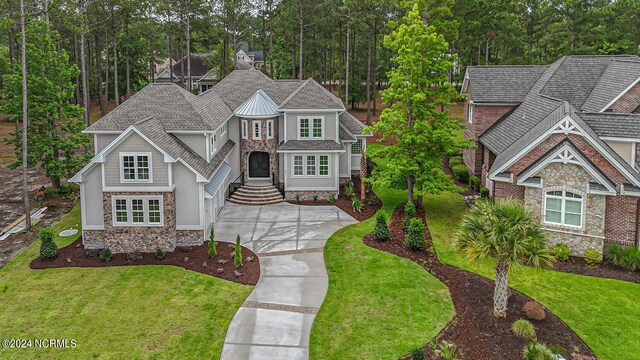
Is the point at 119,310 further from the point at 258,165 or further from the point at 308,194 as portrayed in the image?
the point at 258,165

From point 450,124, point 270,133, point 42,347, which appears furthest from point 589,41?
point 42,347

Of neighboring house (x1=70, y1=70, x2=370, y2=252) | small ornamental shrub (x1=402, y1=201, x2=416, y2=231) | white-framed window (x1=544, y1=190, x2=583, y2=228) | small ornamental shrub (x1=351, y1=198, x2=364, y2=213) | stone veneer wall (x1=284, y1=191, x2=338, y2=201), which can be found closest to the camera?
white-framed window (x1=544, y1=190, x2=583, y2=228)

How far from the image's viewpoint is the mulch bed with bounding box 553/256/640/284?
758 inches

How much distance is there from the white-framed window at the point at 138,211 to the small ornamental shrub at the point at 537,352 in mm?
15708

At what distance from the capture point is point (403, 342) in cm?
1509

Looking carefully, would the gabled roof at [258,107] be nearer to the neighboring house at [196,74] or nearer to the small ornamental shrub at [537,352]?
the small ornamental shrub at [537,352]

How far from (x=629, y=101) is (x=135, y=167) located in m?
23.4

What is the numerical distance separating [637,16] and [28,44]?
58260 mm

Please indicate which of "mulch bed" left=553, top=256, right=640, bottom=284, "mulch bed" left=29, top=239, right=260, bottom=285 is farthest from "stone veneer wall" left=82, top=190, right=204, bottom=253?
"mulch bed" left=553, top=256, right=640, bottom=284

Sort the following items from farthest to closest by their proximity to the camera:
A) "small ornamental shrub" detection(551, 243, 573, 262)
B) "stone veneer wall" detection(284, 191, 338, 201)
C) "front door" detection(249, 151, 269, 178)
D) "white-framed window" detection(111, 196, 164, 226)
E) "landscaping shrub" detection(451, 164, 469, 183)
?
"landscaping shrub" detection(451, 164, 469, 183)
"front door" detection(249, 151, 269, 178)
"stone veneer wall" detection(284, 191, 338, 201)
"white-framed window" detection(111, 196, 164, 226)
"small ornamental shrub" detection(551, 243, 573, 262)

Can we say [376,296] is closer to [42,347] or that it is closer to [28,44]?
[42,347]

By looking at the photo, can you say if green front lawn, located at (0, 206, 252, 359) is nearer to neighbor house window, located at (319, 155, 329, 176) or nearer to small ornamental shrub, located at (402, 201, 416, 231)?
small ornamental shrub, located at (402, 201, 416, 231)

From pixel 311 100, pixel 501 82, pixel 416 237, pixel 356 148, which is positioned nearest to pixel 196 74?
pixel 356 148

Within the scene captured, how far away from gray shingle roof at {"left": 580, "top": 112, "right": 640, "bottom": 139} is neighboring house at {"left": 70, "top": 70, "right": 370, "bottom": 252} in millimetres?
13619
